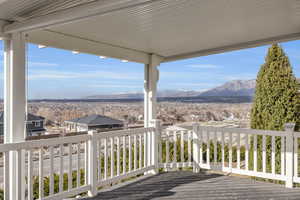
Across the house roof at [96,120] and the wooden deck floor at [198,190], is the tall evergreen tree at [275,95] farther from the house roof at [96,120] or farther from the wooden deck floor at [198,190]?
the house roof at [96,120]

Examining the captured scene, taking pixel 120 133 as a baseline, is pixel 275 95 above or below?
above

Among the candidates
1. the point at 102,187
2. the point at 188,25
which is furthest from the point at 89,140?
the point at 188,25

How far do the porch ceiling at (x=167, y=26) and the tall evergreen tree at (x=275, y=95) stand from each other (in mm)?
1840

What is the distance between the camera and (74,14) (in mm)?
2758

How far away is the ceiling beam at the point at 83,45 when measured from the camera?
3.59 m

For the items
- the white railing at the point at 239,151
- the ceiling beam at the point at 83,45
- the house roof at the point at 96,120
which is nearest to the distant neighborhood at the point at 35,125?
the house roof at the point at 96,120

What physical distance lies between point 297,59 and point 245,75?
1647mm

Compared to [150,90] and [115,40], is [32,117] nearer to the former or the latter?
[115,40]

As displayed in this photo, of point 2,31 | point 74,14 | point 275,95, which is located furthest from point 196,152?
point 2,31

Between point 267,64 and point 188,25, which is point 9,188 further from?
point 267,64

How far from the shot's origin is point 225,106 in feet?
20.0

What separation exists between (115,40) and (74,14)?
1714 mm

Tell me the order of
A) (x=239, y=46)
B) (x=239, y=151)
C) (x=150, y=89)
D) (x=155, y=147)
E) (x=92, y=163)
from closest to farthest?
(x=92, y=163) → (x=239, y=151) → (x=239, y=46) → (x=155, y=147) → (x=150, y=89)

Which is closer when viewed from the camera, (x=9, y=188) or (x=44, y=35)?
(x=9, y=188)
